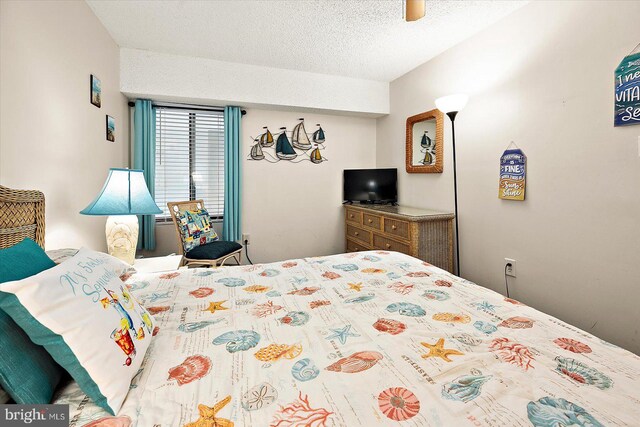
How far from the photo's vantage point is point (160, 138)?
360 centimetres

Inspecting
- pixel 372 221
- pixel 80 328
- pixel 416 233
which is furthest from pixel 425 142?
pixel 80 328

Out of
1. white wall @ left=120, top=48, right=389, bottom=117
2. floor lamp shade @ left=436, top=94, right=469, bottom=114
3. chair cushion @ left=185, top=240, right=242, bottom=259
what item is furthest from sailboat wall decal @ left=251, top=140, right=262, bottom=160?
floor lamp shade @ left=436, top=94, right=469, bottom=114

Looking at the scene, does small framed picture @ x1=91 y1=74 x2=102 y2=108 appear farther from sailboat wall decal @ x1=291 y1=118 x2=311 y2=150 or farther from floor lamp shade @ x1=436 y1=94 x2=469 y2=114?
floor lamp shade @ x1=436 y1=94 x2=469 y2=114

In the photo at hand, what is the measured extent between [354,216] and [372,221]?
471 millimetres

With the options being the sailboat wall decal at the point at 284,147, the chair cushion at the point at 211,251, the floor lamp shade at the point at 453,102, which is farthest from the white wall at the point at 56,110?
the floor lamp shade at the point at 453,102

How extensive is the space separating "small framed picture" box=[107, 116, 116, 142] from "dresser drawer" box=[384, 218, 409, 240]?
2.82 meters

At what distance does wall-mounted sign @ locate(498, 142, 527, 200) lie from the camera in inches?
96.8

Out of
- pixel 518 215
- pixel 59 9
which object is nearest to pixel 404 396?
pixel 518 215

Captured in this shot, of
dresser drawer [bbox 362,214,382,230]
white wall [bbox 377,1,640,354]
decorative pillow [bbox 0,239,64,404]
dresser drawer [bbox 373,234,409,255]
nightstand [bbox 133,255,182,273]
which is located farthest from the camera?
dresser drawer [bbox 362,214,382,230]

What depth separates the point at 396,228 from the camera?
10.5 ft

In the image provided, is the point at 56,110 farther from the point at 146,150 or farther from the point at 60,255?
the point at 146,150

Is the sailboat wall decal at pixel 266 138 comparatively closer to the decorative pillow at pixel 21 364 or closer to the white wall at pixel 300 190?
the white wall at pixel 300 190

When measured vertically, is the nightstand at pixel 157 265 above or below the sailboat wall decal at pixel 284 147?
below

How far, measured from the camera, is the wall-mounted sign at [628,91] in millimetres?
1781
